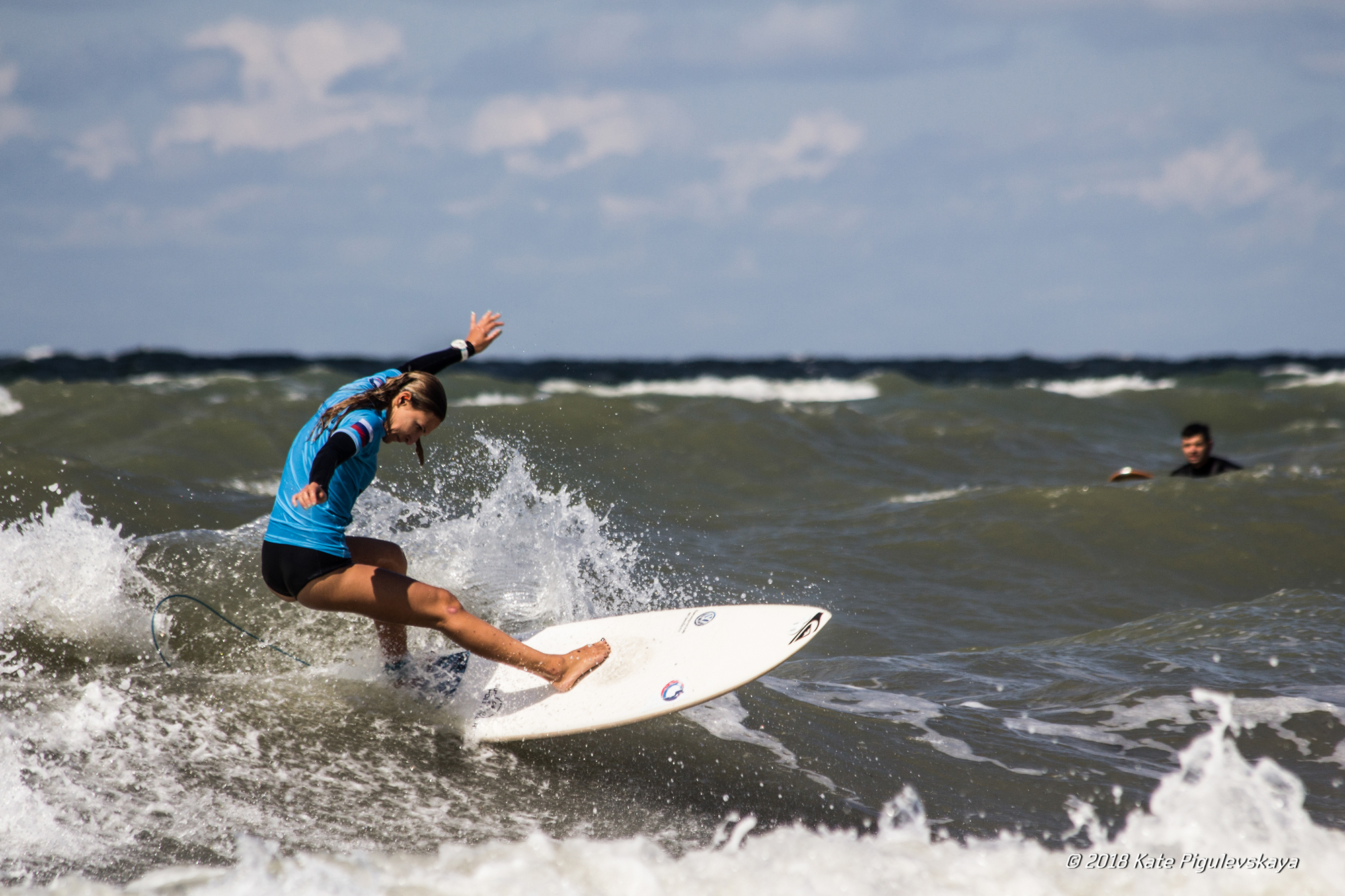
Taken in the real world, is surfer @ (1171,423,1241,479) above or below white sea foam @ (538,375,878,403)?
below

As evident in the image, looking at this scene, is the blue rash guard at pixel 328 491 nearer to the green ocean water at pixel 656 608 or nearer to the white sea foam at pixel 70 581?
the green ocean water at pixel 656 608

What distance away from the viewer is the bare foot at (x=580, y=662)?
465cm

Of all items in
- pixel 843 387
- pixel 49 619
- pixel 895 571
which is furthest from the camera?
pixel 843 387

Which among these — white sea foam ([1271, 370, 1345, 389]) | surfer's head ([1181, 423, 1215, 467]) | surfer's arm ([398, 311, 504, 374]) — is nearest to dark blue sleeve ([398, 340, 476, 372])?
surfer's arm ([398, 311, 504, 374])

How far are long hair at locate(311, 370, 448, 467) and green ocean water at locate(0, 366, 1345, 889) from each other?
4.52 ft

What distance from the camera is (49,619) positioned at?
17.1ft

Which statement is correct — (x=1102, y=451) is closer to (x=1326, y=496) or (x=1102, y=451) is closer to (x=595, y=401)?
(x=1326, y=496)

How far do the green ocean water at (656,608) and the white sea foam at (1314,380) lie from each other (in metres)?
18.7

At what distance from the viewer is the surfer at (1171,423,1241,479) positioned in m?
11.1

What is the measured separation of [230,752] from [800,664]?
3.30 m

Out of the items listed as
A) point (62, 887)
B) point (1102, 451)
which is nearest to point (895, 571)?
point (62, 887)

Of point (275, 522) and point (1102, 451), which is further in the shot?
point (1102, 451)

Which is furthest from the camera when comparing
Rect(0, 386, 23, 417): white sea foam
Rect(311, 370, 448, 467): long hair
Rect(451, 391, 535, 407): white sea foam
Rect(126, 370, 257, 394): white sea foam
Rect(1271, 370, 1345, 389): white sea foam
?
Rect(1271, 370, 1345, 389): white sea foam

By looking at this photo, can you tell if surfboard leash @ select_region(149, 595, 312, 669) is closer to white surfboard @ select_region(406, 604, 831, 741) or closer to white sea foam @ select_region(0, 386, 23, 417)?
white surfboard @ select_region(406, 604, 831, 741)
